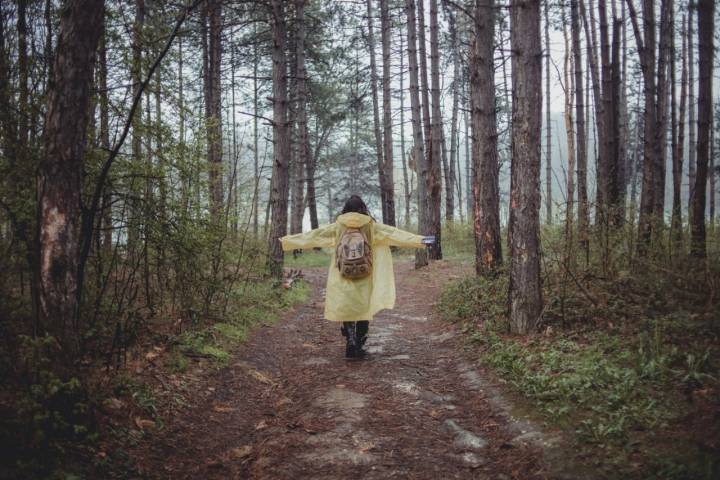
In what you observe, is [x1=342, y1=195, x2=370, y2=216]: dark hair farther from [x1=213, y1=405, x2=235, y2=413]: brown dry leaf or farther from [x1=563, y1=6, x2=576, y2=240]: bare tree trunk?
[x1=213, y1=405, x2=235, y2=413]: brown dry leaf

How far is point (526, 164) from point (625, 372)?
106 inches

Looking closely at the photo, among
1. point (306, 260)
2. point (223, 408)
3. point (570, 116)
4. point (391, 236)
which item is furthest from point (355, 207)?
point (570, 116)

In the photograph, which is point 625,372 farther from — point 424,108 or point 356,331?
point 424,108

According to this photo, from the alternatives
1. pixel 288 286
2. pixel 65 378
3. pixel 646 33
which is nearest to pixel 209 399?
pixel 65 378

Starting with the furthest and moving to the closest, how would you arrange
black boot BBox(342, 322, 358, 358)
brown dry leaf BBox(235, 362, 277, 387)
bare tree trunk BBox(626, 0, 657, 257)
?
bare tree trunk BBox(626, 0, 657, 257) < black boot BBox(342, 322, 358, 358) < brown dry leaf BBox(235, 362, 277, 387)

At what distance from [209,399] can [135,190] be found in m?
2.45

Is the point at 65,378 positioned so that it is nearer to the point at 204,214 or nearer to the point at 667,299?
the point at 204,214

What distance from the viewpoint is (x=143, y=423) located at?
3.74 metres

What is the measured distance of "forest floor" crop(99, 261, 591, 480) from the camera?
3.32 meters

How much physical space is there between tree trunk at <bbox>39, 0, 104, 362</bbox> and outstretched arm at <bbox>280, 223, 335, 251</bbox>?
10.3 ft

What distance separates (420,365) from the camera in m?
5.76

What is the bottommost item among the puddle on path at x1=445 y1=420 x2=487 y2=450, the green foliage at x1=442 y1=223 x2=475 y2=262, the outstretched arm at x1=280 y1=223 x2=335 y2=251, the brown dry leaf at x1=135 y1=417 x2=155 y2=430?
the puddle on path at x1=445 y1=420 x2=487 y2=450

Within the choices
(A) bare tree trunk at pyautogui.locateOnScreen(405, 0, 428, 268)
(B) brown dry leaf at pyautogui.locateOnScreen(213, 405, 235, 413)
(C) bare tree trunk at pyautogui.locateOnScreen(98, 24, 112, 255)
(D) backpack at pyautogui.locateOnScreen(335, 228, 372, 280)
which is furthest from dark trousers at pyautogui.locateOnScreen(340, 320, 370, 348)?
(A) bare tree trunk at pyautogui.locateOnScreen(405, 0, 428, 268)

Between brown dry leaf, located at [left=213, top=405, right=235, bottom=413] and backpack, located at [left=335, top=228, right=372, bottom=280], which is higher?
backpack, located at [left=335, top=228, right=372, bottom=280]
